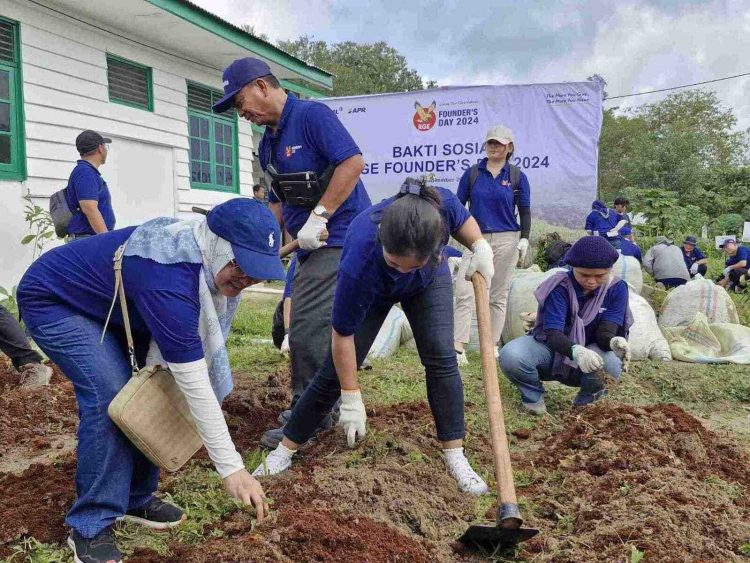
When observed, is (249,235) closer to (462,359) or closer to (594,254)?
(594,254)

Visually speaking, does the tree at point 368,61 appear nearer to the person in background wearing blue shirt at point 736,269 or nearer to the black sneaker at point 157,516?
the person in background wearing blue shirt at point 736,269

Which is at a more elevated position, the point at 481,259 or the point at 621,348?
the point at 481,259

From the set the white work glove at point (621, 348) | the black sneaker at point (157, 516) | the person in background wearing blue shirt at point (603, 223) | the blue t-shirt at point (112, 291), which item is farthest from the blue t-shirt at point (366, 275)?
the person in background wearing blue shirt at point (603, 223)

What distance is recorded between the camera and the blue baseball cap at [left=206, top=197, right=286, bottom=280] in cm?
190

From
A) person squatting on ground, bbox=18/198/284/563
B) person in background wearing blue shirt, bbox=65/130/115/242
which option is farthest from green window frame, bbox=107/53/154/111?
person squatting on ground, bbox=18/198/284/563

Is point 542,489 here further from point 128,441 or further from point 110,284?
point 110,284

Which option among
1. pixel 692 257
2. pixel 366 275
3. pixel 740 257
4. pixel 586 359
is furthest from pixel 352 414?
pixel 692 257

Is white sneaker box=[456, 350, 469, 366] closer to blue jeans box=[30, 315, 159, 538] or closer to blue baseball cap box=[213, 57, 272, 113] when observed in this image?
blue baseball cap box=[213, 57, 272, 113]

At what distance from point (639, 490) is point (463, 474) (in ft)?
2.26

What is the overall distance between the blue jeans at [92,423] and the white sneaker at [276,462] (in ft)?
2.35

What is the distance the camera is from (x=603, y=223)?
29.8ft

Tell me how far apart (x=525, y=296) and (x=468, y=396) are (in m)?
1.94

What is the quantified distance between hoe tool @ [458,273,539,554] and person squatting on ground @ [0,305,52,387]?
3032mm

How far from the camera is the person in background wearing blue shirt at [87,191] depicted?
4.73 m
